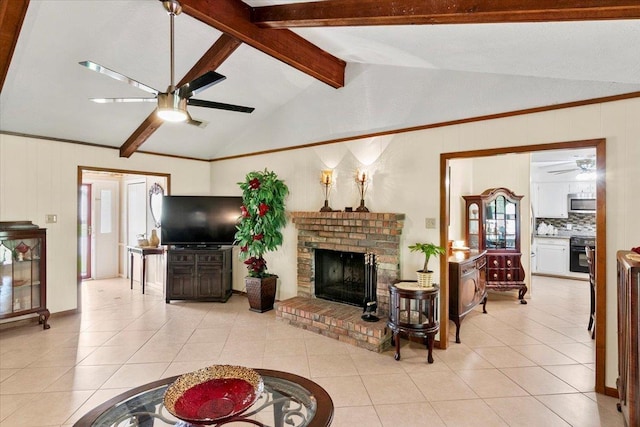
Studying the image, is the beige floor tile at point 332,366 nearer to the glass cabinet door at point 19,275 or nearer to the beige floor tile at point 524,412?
the beige floor tile at point 524,412

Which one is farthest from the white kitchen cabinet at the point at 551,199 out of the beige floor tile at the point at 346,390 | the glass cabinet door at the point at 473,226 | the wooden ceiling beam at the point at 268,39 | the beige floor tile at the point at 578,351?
the beige floor tile at the point at 346,390

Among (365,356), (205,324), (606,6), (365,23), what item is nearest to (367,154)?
(365,23)

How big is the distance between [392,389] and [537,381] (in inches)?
54.2

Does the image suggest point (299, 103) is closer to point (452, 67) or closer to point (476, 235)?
point (452, 67)

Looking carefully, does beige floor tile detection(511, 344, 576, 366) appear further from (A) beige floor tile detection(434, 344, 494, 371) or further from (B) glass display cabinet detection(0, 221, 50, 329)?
(B) glass display cabinet detection(0, 221, 50, 329)

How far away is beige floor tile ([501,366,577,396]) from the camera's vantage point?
2.83 metres

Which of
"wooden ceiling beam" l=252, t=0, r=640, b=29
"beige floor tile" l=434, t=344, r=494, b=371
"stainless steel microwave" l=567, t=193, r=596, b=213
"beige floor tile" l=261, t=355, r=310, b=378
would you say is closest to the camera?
"wooden ceiling beam" l=252, t=0, r=640, b=29

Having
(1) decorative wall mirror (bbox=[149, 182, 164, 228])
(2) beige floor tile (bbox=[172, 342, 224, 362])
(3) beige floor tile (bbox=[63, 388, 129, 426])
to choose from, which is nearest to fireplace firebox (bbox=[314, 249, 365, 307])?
(2) beige floor tile (bbox=[172, 342, 224, 362])

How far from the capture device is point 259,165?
5.68m

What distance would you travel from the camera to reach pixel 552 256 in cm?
746

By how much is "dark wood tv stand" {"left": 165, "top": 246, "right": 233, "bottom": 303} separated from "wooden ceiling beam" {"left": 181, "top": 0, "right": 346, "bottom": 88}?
3.34 metres

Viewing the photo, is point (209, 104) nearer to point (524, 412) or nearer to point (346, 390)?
point (346, 390)

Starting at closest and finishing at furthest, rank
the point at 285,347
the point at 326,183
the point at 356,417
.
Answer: the point at 356,417 < the point at 285,347 < the point at 326,183

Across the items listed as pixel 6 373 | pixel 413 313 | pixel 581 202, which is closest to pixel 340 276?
pixel 413 313
